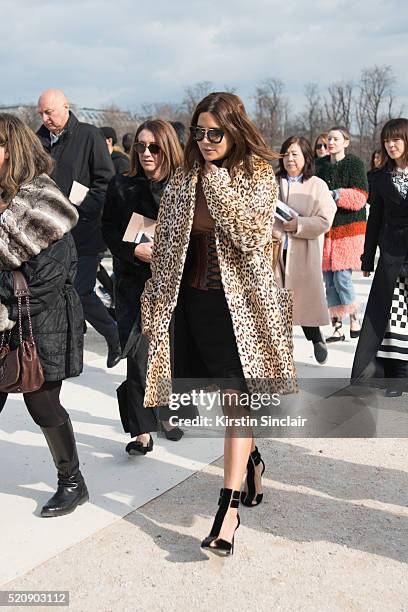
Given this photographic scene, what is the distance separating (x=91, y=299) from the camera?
6297mm

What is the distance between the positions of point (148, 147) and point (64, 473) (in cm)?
172

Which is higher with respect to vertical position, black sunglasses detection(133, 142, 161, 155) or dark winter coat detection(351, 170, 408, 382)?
black sunglasses detection(133, 142, 161, 155)

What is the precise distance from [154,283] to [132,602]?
1.29 m

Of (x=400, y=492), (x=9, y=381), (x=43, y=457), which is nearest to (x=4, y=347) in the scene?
(x=9, y=381)

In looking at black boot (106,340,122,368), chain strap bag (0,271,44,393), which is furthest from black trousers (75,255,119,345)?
chain strap bag (0,271,44,393)

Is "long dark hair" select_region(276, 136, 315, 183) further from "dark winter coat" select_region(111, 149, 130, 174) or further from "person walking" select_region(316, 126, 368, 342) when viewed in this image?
"dark winter coat" select_region(111, 149, 130, 174)

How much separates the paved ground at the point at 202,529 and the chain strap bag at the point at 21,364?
0.64 meters

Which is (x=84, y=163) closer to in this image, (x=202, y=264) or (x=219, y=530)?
(x=202, y=264)

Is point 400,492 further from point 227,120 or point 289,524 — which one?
point 227,120

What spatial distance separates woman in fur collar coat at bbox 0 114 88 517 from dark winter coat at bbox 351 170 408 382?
8.00 feet

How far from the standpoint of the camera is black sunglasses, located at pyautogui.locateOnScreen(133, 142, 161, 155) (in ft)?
13.8

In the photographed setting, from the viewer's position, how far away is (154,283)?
344cm

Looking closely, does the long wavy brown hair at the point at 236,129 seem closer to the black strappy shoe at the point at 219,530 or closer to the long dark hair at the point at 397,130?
the black strappy shoe at the point at 219,530

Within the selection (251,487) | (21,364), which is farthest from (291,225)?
(21,364)
